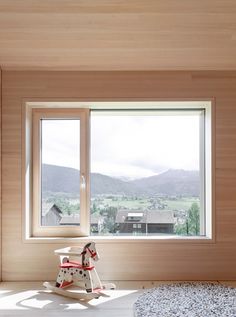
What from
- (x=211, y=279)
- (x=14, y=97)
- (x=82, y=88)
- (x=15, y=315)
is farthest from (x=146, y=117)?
(x=15, y=315)

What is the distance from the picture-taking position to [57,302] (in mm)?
2941

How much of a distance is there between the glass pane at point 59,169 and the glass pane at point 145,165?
20cm

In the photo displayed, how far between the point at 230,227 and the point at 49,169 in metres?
1.88

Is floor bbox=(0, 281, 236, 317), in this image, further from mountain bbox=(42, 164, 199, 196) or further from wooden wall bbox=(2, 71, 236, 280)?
mountain bbox=(42, 164, 199, 196)

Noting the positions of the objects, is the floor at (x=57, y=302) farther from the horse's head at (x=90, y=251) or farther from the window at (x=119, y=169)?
the window at (x=119, y=169)

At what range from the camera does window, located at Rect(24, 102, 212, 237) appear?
3744 millimetres

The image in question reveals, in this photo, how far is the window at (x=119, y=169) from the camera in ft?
12.3

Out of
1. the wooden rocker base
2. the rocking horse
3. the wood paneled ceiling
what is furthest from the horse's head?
the wood paneled ceiling

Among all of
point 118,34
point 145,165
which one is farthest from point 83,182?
point 118,34

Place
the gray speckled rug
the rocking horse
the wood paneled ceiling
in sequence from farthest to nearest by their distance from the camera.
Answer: the rocking horse
the wood paneled ceiling
the gray speckled rug

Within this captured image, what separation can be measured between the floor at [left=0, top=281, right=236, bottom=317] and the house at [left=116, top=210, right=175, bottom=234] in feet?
1.91

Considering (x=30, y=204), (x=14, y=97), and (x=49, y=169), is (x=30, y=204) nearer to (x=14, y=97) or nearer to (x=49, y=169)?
(x=49, y=169)

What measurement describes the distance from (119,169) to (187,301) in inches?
59.4

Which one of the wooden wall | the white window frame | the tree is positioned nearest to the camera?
the wooden wall
